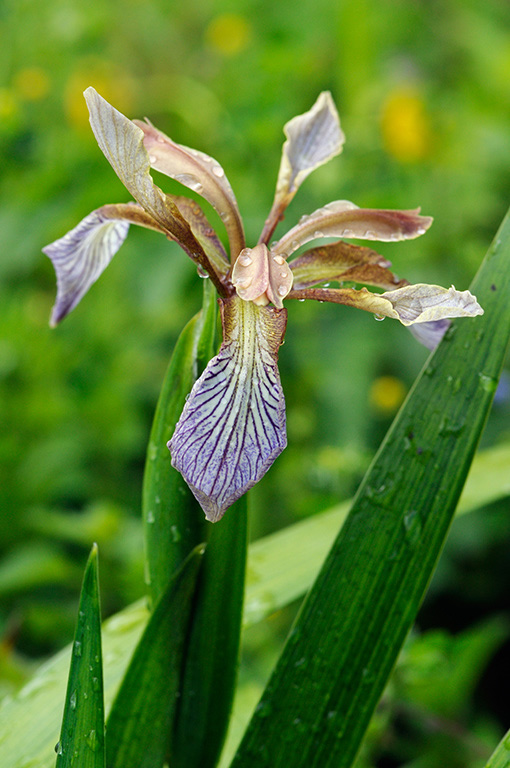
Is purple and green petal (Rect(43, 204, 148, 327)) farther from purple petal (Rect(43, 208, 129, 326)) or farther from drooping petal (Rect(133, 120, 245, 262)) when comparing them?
drooping petal (Rect(133, 120, 245, 262))

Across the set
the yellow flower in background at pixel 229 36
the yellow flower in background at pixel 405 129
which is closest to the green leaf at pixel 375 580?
the yellow flower in background at pixel 405 129

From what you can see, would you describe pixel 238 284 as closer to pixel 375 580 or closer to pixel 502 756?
pixel 375 580

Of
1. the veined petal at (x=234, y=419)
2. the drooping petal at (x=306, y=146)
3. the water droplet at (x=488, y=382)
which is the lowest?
the water droplet at (x=488, y=382)

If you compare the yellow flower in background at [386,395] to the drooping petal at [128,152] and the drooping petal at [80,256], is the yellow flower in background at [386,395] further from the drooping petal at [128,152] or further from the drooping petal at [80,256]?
the drooping petal at [128,152]

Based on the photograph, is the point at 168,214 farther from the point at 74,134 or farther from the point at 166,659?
the point at 74,134

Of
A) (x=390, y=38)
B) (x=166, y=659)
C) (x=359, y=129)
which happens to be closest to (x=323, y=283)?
(x=166, y=659)

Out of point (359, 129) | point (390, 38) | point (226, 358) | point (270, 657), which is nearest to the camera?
Result: point (226, 358)
